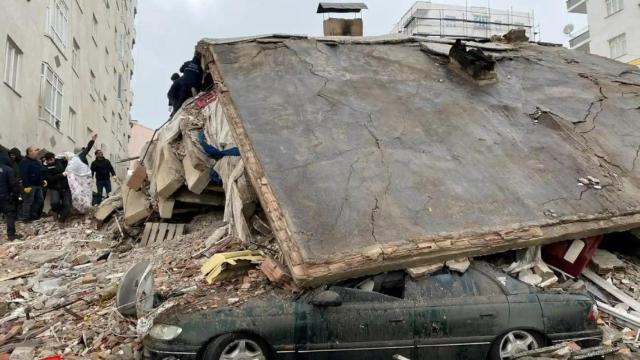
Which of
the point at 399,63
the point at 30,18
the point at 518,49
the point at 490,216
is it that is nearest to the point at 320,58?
the point at 399,63

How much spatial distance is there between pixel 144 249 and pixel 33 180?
11.7ft

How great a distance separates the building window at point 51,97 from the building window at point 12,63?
147 centimetres

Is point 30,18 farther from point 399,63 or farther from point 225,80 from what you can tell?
point 399,63

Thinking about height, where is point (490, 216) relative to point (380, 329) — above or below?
above

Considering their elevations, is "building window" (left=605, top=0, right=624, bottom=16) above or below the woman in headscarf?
above

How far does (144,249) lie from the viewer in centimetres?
854

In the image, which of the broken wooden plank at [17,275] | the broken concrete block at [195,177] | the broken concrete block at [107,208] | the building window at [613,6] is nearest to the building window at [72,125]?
the broken concrete block at [107,208]

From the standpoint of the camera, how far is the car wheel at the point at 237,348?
4.02 meters

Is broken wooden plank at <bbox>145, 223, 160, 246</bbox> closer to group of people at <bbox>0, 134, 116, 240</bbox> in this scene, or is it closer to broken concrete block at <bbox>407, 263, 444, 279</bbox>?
group of people at <bbox>0, 134, 116, 240</bbox>

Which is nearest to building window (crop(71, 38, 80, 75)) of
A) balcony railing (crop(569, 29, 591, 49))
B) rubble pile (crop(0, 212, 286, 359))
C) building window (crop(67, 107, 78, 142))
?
building window (crop(67, 107, 78, 142))

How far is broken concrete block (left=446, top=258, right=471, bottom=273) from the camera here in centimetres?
491

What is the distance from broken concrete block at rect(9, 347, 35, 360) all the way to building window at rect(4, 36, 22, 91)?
9.31 m

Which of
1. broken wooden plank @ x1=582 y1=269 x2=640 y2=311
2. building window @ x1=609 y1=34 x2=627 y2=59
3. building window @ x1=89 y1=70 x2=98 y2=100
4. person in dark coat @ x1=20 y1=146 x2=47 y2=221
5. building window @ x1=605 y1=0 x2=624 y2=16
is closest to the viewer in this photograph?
broken wooden plank @ x1=582 y1=269 x2=640 y2=311

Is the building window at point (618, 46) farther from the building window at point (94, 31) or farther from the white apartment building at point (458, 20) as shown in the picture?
the building window at point (94, 31)
